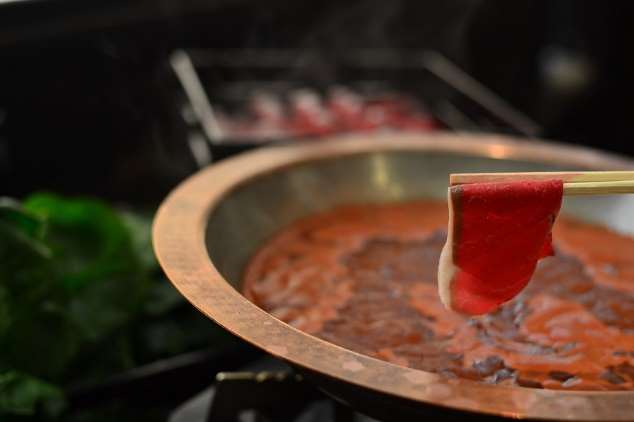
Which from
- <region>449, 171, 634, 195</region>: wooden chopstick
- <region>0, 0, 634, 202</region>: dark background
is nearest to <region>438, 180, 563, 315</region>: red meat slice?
<region>449, 171, 634, 195</region>: wooden chopstick

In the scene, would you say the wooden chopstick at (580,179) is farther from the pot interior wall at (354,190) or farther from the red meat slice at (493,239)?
the pot interior wall at (354,190)

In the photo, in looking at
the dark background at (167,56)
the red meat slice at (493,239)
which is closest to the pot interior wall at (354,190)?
the red meat slice at (493,239)

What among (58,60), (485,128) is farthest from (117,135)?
(485,128)

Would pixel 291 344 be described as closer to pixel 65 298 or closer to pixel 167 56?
pixel 65 298

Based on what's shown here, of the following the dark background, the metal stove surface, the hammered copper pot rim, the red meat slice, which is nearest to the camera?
the hammered copper pot rim

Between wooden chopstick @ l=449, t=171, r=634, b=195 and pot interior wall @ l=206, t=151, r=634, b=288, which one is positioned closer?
wooden chopstick @ l=449, t=171, r=634, b=195

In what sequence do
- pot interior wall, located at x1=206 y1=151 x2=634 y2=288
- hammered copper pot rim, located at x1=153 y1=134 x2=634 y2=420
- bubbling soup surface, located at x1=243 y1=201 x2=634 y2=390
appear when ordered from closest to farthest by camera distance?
1. hammered copper pot rim, located at x1=153 y1=134 x2=634 y2=420
2. bubbling soup surface, located at x1=243 y1=201 x2=634 y2=390
3. pot interior wall, located at x1=206 y1=151 x2=634 y2=288

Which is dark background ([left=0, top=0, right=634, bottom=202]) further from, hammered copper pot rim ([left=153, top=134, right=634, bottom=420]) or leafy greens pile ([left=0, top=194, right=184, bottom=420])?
hammered copper pot rim ([left=153, top=134, right=634, bottom=420])
